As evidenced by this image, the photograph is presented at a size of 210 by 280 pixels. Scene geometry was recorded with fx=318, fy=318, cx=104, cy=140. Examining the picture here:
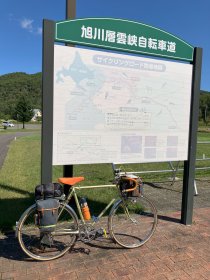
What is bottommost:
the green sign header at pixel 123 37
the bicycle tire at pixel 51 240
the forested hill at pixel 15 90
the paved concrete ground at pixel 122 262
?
the paved concrete ground at pixel 122 262

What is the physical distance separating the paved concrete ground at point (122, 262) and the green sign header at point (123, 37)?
8.69ft

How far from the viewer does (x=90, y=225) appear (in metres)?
4.02

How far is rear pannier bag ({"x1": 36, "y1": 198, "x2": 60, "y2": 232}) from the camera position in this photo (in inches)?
140

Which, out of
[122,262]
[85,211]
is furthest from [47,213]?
[122,262]

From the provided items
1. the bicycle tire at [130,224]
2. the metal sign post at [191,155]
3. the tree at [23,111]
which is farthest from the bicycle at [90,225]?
the tree at [23,111]

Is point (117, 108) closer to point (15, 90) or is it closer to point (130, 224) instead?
point (130, 224)

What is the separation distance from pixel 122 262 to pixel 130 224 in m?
0.79

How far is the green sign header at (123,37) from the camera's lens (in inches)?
161

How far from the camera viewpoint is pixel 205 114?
362ft

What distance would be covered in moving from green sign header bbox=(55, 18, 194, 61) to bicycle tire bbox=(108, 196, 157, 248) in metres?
2.11

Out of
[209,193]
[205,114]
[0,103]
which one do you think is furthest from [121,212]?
[0,103]

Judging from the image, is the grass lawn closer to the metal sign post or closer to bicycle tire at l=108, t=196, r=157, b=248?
bicycle tire at l=108, t=196, r=157, b=248

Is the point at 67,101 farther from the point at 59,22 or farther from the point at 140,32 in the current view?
the point at 140,32

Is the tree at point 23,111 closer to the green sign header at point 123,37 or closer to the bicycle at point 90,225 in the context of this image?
the green sign header at point 123,37
